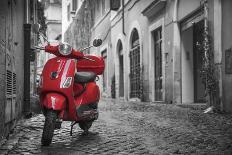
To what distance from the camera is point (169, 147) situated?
4.52 metres

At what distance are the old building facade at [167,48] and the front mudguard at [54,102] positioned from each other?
491 cm

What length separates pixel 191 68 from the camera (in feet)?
40.5

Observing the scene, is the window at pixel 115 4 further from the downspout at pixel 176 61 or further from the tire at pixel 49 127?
the tire at pixel 49 127

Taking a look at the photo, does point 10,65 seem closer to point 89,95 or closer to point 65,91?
point 89,95

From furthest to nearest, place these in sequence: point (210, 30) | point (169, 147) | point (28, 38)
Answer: point (210, 30) < point (28, 38) < point (169, 147)

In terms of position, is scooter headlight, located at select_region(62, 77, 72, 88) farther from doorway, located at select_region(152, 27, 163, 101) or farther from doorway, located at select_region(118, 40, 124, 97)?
doorway, located at select_region(118, 40, 124, 97)

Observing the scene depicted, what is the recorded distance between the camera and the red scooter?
470 cm

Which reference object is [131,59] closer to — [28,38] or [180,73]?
[180,73]

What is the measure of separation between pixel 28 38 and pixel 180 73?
536cm

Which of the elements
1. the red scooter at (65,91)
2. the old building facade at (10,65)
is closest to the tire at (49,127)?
the red scooter at (65,91)

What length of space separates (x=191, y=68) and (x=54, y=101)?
812cm

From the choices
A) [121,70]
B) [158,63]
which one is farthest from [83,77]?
[121,70]

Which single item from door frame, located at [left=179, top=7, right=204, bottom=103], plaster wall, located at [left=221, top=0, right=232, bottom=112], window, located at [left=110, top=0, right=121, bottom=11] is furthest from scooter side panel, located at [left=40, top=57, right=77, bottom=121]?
window, located at [left=110, top=0, right=121, bottom=11]

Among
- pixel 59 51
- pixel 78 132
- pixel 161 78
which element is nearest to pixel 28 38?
pixel 78 132
